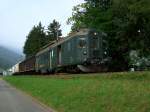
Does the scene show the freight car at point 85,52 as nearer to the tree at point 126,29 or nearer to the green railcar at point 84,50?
the green railcar at point 84,50

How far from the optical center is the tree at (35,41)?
128m

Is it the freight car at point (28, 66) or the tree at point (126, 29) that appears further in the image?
the freight car at point (28, 66)

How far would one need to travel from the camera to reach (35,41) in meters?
130

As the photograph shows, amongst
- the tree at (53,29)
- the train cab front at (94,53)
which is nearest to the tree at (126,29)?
the train cab front at (94,53)

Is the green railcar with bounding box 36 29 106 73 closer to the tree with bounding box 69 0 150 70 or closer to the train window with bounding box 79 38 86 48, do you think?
the train window with bounding box 79 38 86 48

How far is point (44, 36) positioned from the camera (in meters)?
134

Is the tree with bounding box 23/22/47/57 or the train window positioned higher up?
the tree with bounding box 23/22/47/57

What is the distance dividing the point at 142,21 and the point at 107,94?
2573 centimetres

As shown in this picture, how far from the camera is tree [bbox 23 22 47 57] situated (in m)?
128

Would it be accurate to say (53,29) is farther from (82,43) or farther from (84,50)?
(84,50)

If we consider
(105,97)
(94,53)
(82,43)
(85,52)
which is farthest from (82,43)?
(105,97)

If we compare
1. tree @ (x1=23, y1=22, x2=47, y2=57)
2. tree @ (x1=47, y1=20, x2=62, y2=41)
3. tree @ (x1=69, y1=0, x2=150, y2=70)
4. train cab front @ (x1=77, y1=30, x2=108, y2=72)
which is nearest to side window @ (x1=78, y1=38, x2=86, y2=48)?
train cab front @ (x1=77, y1=30, x2=108, y2=72)

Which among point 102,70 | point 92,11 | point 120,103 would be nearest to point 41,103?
point 120,103

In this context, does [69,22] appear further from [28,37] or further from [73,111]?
[28,37]
